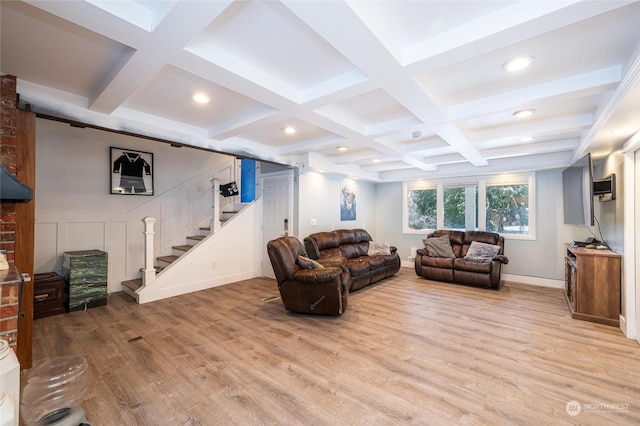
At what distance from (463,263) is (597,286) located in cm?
194

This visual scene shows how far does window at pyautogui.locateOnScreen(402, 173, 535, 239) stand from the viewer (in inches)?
219

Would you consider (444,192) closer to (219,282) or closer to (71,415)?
(219,282)

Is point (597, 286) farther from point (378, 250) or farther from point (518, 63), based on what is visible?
point (378, 250)

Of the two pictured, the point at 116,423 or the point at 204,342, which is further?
the point at 204,342

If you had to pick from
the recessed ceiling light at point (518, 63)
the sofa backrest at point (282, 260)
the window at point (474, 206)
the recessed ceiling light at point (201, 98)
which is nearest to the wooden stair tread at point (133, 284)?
the sofa backrest at point (282, 260)

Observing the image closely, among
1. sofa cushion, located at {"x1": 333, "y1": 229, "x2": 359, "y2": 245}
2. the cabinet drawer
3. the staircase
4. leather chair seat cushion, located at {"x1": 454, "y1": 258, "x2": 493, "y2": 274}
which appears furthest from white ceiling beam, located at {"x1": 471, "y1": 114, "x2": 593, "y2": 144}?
the cabinet drawer

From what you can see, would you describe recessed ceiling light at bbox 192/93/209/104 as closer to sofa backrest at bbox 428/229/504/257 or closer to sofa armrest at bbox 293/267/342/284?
sofa armrest at bbox 293/267/342/284

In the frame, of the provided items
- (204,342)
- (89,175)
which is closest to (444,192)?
(204,342)

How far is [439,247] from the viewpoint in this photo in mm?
5805

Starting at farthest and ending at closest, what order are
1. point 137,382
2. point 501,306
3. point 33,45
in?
1. point 501,306
2. point 137,382
3. point 33,45

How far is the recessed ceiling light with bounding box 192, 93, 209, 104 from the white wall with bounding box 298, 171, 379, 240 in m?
2.68

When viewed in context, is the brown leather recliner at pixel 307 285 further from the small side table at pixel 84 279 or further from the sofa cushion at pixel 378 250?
the small side table at pixel 84 279

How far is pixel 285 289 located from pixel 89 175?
3.70m

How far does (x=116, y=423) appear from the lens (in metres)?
1.78
